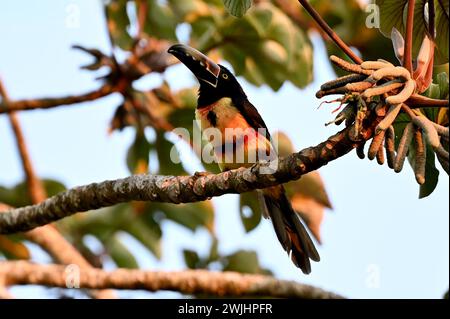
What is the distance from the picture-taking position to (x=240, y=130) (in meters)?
3.93

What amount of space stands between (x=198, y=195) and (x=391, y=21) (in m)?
0.91

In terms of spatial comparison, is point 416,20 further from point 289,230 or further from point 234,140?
point 289,230

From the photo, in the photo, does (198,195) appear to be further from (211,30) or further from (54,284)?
(211,30)

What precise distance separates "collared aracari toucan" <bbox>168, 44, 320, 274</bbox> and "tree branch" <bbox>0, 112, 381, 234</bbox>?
28.2 inches

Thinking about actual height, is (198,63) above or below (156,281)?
above

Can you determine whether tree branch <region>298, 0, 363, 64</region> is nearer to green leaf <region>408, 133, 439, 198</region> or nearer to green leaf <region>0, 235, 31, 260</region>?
green leaf <region>408, 133, 439, 198</region>

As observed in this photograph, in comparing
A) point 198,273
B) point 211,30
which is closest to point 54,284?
point 198,273

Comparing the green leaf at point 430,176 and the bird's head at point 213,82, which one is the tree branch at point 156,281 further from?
the green leaf at point 430,176

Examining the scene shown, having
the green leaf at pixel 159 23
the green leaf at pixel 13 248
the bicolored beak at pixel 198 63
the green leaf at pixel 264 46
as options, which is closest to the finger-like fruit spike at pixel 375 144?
the bicolored beak at pixel 198 63

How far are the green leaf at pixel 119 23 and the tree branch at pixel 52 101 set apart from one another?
18.6 inches

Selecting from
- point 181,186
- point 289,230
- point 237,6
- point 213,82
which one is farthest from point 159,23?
point 237,6

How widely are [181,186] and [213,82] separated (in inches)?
45.7

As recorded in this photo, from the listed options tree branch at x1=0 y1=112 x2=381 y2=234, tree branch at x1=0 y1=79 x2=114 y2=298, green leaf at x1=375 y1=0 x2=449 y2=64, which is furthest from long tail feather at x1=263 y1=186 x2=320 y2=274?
green leaf at x1=375 y1=0 x2=449 y2=64

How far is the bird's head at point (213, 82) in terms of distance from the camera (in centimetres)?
373
